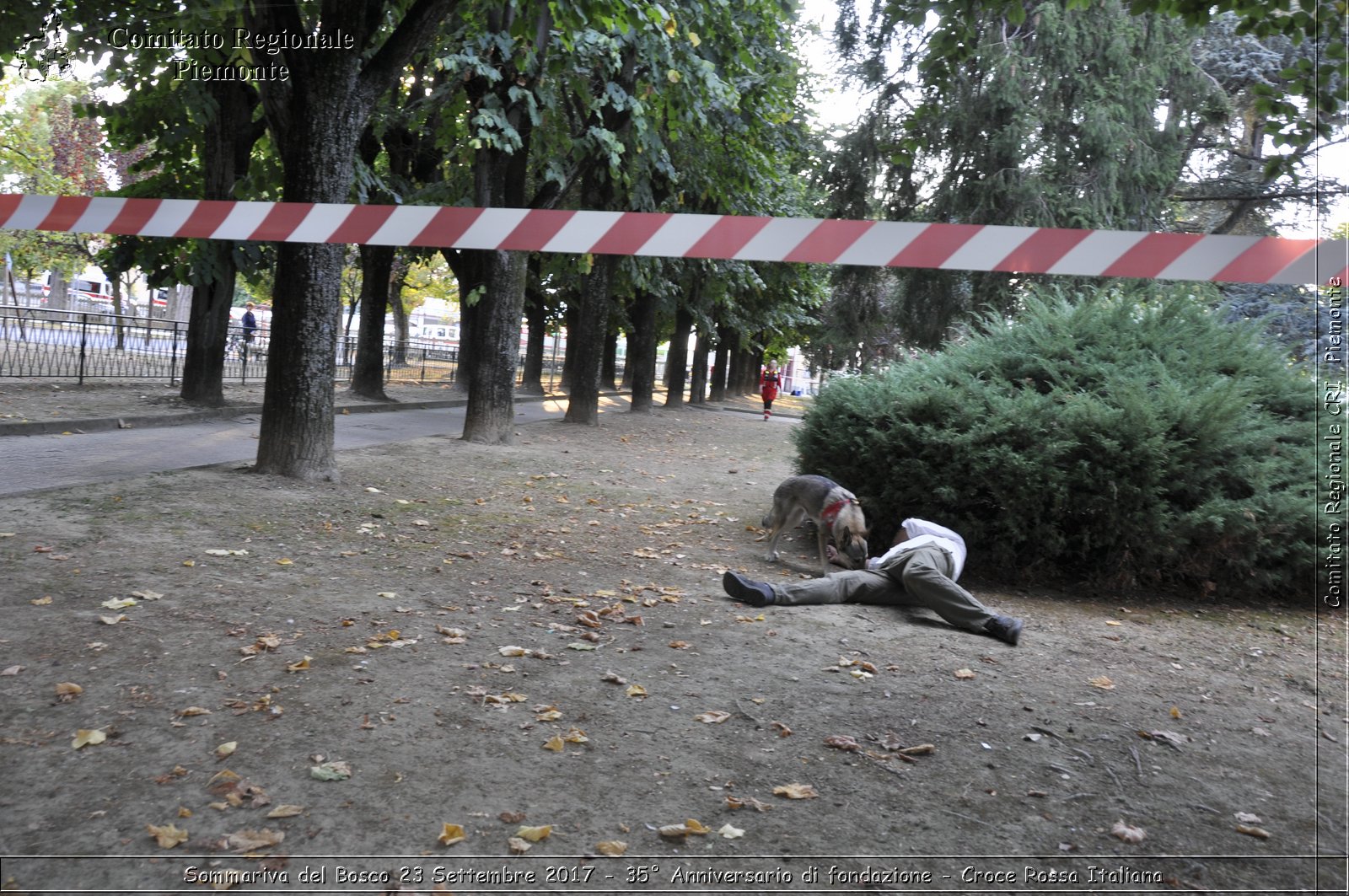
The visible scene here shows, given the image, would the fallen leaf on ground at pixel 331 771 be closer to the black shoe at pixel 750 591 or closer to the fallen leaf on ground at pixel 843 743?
the fallen leaf on ground at pixel 843 743

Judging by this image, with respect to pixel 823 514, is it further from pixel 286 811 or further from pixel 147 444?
pixel 147 444

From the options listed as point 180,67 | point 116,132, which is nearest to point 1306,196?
point 180,67

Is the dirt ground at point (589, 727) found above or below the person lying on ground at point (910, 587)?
below

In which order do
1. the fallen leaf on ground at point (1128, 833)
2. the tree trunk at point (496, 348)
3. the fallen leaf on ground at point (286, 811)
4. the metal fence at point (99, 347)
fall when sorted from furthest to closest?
the metal fence at point (99, 347) < the tree trunk at point (496, 348) < the fallen leaf on ground at point (1128, 833) < the fallen leaf on ground at point (286, 811)

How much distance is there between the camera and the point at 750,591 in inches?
283

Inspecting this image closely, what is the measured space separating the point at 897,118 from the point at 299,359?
14763 mm

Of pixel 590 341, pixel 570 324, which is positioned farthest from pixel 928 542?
pixel 570 324

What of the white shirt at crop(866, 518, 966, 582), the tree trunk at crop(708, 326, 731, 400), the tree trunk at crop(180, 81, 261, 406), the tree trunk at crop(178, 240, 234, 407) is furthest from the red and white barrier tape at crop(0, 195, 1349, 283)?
the tree trunk at crop(708, 326, 731, 400)

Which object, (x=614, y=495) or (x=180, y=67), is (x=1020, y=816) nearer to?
(x=614, y=495)

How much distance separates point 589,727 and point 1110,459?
18.6 ft

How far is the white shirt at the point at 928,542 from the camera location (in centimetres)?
747

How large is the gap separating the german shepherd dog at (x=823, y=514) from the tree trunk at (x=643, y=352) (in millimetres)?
17698

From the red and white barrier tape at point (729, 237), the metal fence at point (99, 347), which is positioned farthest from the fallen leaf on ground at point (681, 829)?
the metal fence at point (99, 347)

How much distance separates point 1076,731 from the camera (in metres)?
4.98
